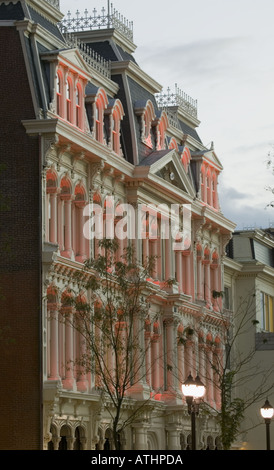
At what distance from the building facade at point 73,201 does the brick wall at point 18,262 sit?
0.04 metres

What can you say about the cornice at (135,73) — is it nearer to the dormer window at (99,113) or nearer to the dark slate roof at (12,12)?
the dormer window at (99,113)

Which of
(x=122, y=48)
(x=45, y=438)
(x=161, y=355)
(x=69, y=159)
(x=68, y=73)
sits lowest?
(x=45, y=438)

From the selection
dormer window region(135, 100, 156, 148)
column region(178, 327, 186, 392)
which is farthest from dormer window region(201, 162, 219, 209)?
column region(178, 327, 186, 392)

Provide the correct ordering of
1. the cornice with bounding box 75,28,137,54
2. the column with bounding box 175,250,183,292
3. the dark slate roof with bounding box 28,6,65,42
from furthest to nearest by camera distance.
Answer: the column with bounding box 175,250,183,292, the cornice with bounding box 75,28,137,54, the dark slate roof with bounding box 28,6,65,42

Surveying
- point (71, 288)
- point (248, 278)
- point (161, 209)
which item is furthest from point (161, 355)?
point (248, 278)

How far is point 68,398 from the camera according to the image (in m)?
46.1

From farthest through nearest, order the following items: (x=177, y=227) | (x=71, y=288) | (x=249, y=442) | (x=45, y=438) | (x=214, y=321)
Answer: (x=249, y=442) → (x=214, y=321) → (x=177, y=227) → (x=71, y=288) → (x=45, y=438)

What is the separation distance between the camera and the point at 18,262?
149 feet

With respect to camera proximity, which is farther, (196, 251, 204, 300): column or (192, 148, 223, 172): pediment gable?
(192, 148, 223, 172): pediment gable

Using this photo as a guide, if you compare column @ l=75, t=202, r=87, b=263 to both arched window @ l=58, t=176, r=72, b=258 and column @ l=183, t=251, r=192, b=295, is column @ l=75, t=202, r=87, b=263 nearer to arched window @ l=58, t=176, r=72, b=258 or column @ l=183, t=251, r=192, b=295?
arched window @ l=58, t=176, r=72, b=258

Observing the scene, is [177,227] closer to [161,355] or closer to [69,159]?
[161,355]

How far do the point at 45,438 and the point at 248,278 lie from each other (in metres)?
32.4

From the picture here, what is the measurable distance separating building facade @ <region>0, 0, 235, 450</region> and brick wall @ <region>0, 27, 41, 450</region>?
36 mm

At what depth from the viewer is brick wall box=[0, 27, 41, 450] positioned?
146 ft
